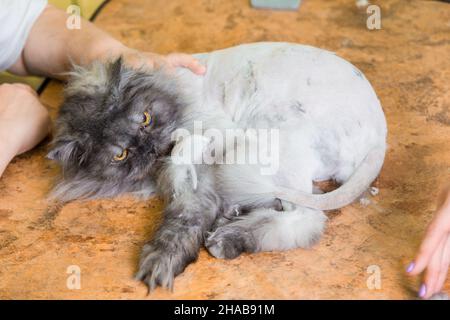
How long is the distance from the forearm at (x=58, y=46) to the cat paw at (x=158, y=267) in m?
0.76

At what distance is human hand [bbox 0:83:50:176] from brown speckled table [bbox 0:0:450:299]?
7cm

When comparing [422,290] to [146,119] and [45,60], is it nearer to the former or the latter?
[146,119]

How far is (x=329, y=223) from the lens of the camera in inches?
59.9

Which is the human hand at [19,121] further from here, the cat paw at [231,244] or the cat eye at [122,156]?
the cat paw at [231,244]

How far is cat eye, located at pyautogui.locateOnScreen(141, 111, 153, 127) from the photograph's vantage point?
1.60 m

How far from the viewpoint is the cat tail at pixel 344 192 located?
145 centimetres

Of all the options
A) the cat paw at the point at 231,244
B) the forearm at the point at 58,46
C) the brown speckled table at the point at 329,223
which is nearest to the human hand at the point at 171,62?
the forearm at the point at 58,46

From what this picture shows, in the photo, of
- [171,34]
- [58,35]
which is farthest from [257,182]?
[171,34]

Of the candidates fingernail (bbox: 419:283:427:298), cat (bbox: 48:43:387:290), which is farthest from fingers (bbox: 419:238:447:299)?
cat (bbox: 48:43:387:290)

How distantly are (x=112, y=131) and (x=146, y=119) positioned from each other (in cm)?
10

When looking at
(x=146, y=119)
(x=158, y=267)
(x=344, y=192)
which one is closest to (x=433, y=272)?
(x=344, y=192)

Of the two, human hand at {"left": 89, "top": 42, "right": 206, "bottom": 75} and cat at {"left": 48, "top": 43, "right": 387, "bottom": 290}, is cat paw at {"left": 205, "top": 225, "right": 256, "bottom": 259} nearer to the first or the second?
cat at {"left": 48, "top": 43, "right": 387, "bottom": 290}

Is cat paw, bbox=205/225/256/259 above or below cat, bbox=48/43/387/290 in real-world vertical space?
below

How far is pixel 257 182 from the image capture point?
1485 millimetres
